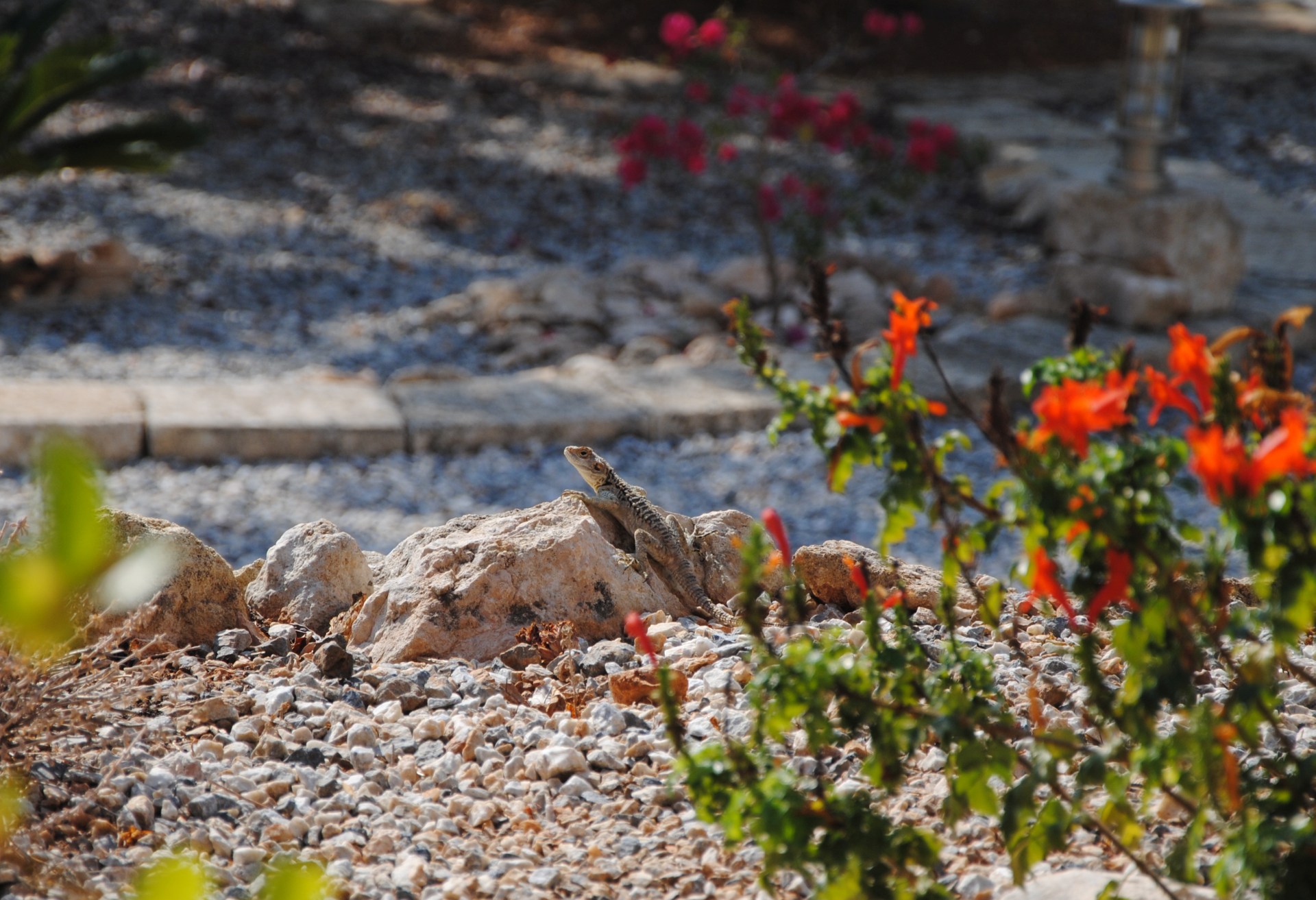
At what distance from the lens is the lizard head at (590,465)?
314 centimetres

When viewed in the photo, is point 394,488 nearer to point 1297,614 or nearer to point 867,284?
point 867,284

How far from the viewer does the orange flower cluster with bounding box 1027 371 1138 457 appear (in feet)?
3.86

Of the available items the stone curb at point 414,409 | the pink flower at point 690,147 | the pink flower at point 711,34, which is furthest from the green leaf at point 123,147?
the pink flower at point 711,34

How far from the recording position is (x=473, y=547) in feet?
9.15

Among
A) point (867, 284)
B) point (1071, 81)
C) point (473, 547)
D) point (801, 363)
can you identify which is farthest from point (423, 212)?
point (1071, 81)

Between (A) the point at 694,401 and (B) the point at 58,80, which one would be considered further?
(B) the point at 58,80

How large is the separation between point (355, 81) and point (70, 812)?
35.8 feet

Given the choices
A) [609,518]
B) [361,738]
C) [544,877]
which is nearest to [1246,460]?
[544,877]

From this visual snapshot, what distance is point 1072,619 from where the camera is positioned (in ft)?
5.10

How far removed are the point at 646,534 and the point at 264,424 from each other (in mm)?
2751

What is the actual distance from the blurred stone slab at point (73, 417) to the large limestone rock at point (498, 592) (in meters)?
2.40

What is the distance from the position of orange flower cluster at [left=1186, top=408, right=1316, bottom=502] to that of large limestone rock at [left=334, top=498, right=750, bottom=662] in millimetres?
1755

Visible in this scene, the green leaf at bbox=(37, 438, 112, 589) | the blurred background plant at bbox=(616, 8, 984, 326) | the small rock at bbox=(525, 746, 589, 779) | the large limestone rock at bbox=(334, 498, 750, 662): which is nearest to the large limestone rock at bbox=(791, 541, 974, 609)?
the large limestone rock at bbox=(334, 498, 750, 662)

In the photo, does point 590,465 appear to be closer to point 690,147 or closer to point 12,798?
point 12,798
